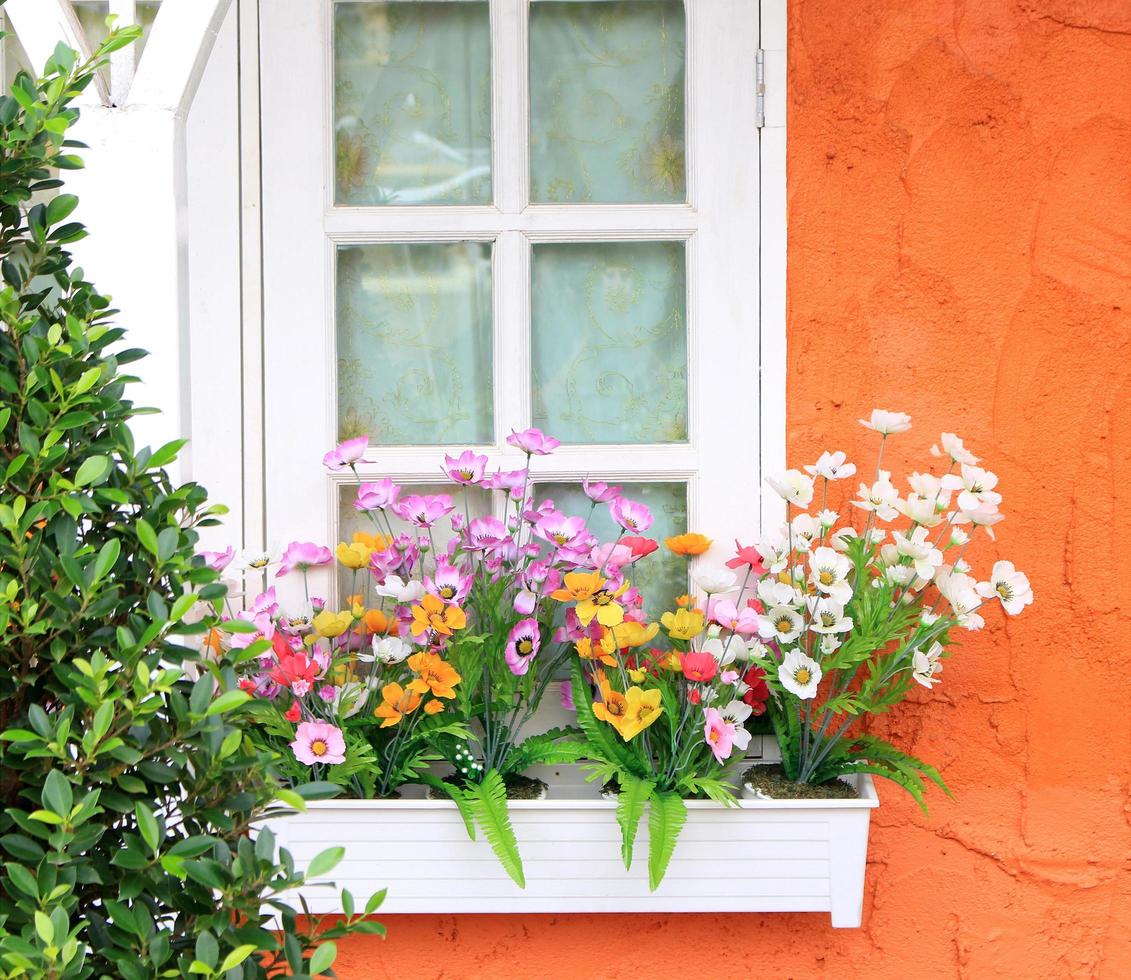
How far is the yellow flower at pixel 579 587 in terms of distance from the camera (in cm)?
172

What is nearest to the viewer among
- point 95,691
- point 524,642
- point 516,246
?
point 95,691

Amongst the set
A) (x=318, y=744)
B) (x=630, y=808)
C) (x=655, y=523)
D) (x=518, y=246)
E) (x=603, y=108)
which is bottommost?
(x=630, y=808)

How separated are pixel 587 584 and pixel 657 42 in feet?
3.41

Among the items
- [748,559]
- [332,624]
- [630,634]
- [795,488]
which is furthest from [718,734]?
[332,624]

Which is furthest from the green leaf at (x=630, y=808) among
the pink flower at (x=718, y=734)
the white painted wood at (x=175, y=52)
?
the white painted wood at (x=175, y=52)

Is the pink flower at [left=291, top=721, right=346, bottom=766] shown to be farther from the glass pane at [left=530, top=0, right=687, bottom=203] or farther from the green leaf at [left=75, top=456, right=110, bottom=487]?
the glass pane at [left=530, top=0, right=687, bottom=203]

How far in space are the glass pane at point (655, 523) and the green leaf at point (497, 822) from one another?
18.5 inches

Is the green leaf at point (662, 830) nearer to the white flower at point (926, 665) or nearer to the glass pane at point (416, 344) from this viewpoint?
the white flower at point (926, 665)

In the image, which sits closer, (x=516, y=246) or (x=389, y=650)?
(x=389, y=650)

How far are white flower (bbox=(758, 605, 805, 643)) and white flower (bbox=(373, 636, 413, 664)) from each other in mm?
591

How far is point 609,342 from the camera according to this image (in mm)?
2014

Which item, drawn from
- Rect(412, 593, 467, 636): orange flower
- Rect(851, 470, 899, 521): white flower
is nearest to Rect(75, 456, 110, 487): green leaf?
Rect(412, 593, 467, 636): orange flower

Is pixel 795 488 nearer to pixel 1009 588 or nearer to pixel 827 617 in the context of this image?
pixel 827 617

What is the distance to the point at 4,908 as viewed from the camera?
92cm
